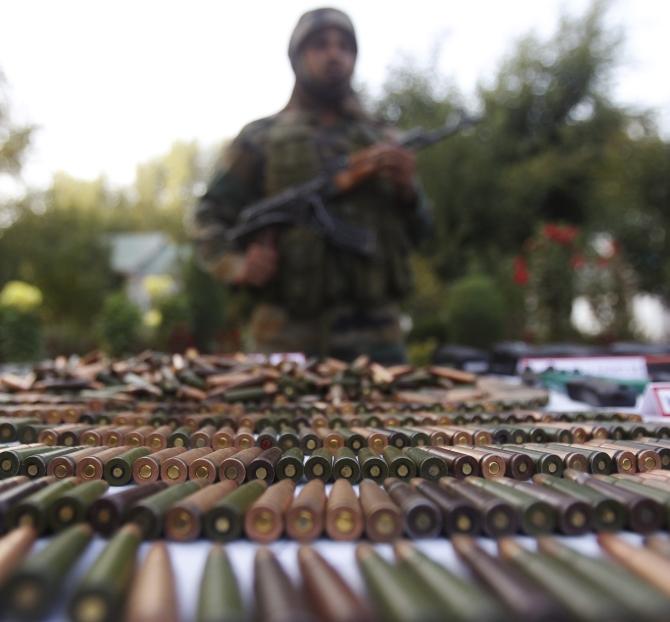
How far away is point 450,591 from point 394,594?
0.09 metres

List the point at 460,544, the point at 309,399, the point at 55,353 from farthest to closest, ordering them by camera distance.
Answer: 1. the point at 55,353
2. the point at 309,399
3. the point at 460,544

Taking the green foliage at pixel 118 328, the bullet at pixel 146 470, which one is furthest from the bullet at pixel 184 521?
the green foliage at pixel 118 328

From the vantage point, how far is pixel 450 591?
1007 millimetres

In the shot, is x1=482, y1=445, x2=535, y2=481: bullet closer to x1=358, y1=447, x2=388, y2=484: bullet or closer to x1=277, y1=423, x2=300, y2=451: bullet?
x1=358, y1=447, x2=388, y2=484: bullet

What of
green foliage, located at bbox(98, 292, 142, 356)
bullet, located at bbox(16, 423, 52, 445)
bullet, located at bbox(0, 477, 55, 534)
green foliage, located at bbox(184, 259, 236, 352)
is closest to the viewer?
bullet, located at bbox(0, 477, 55, 534)

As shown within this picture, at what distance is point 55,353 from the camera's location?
12391 mm

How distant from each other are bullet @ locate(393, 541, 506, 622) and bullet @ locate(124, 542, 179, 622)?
1.37ft

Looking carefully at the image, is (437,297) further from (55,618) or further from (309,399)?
(55,618)

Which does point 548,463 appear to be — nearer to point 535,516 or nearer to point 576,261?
point 535,516

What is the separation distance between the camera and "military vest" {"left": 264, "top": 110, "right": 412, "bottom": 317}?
4.60 m

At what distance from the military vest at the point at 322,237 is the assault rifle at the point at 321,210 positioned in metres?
0.07

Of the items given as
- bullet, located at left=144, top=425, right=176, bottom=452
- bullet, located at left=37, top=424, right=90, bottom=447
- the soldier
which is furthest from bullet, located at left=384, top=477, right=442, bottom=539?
the soldier

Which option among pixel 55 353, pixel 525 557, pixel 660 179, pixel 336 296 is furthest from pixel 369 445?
pixel 660 179

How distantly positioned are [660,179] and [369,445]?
516 inches
